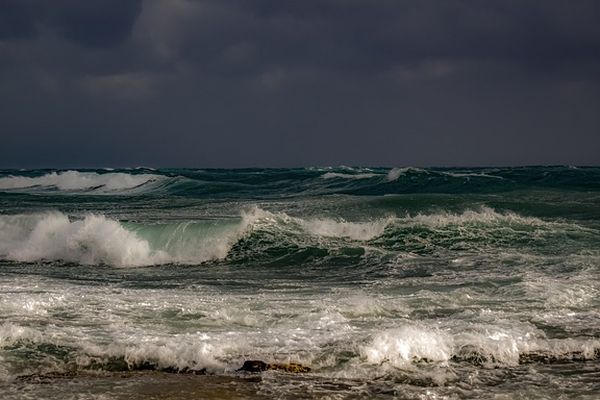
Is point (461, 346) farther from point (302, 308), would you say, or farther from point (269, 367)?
point (302, 308)

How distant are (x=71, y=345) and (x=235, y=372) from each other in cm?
178

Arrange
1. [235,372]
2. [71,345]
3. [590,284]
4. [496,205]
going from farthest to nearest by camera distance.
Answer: [496,205], [590,284], [71,345], [235,372]

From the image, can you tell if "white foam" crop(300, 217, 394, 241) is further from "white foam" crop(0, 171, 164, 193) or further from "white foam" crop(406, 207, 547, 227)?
"white foam" crop(0, 171, 164, 193)

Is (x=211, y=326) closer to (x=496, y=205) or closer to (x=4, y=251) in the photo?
(x=4, y=251)

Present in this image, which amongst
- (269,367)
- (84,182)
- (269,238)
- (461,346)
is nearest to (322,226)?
(269,238)

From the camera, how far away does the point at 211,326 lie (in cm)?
720

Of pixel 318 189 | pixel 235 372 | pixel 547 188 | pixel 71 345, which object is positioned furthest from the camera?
pixel 318 189

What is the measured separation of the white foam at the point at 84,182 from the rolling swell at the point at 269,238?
29.3 meters

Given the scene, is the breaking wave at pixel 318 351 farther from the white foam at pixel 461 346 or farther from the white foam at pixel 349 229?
the white foam at pixel 349 229

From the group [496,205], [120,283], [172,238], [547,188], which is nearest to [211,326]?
[120,283]

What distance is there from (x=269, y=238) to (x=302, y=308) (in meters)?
6.86

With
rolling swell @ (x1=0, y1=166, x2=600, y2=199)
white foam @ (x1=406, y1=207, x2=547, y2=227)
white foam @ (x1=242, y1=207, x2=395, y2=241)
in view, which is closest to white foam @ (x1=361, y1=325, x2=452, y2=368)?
white foam @ (x1=242, y1=207, x2=395, y2=241)

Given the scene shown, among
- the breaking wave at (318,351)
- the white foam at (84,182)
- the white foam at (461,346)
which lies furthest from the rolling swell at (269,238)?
the white foam at (84,182)

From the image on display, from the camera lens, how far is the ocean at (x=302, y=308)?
5488 mm
